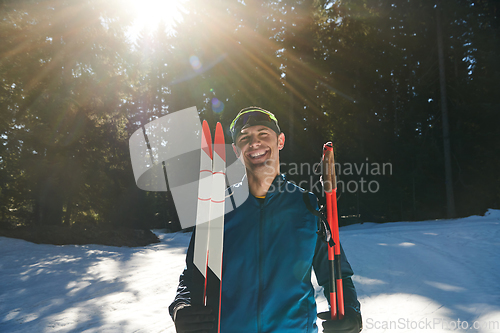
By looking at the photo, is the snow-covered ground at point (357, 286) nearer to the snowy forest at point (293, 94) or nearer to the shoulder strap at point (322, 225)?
the shoulder strap at point (322, 225)

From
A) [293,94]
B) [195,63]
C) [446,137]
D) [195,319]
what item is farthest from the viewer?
[195,63]

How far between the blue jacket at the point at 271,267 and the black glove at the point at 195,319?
0.36ft

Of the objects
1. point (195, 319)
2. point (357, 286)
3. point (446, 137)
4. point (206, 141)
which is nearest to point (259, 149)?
point (206, 141)

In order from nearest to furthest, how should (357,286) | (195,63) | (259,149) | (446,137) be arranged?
(259,149) → (357,286) → (446,137) → (195,63)

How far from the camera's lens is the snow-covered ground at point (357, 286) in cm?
379

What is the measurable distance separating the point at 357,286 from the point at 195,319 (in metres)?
4.45

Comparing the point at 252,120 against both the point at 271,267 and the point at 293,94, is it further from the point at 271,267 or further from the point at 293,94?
the point at 293,94

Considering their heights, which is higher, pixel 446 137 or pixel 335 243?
pixel 446 137

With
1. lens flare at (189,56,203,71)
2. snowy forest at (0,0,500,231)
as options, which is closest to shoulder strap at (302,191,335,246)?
snowy forest at (0,0,500,231)

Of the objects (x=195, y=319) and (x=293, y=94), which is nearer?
(x=195, y=319)

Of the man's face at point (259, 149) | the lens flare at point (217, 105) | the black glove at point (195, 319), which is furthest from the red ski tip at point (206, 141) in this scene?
the lens flare at point (217, 105)

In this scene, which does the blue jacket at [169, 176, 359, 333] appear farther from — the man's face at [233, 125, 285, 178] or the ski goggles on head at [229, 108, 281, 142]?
the ski goggles on head at [229, 108, 281, 142]

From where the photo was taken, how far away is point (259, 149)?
5.77ft

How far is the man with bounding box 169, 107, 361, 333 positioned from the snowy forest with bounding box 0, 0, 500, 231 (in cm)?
1379
